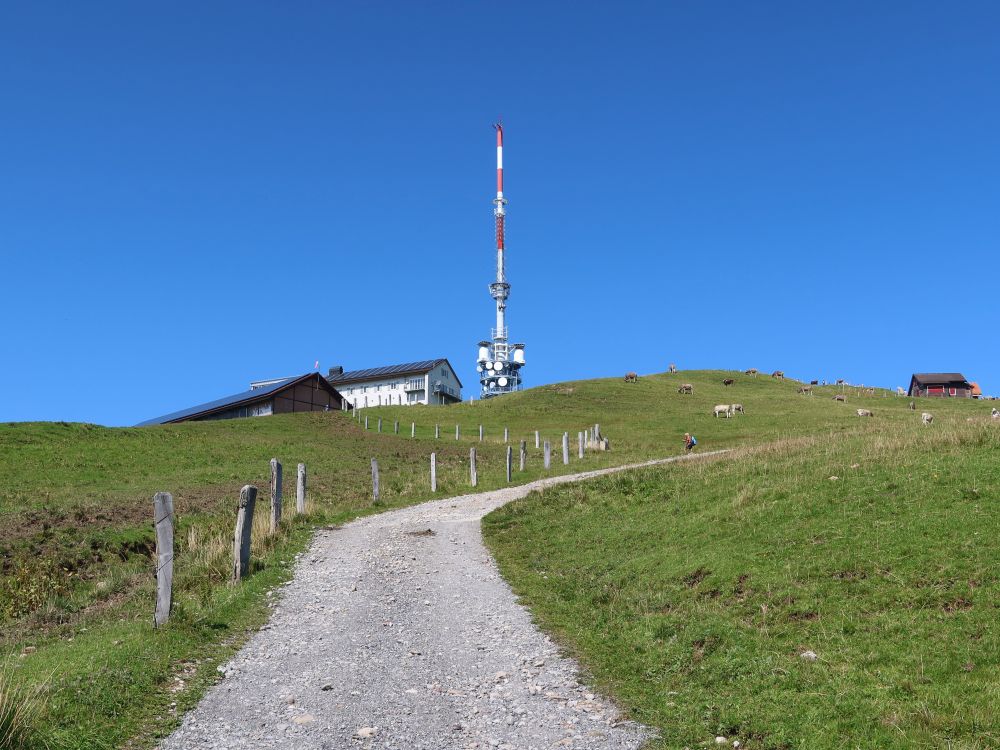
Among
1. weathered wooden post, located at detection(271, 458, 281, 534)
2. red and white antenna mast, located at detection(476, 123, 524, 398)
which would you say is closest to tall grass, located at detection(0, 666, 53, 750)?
weathered wooden post, located at detection(271, 458, 281, 534)

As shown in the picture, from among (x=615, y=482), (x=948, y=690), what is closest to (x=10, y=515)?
(x=615, y=482)

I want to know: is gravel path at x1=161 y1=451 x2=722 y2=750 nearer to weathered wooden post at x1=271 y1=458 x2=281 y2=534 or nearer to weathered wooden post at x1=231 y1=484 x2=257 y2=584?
weathered wooden post at x1=231 y1=484 x2=257 y2=584

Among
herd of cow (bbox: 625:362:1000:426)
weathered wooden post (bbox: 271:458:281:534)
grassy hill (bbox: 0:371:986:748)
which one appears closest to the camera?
grassy hill (bbox: 0:371:986:748)

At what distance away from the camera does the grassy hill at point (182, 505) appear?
1118 cm

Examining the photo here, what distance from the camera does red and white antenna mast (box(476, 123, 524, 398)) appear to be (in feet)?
487

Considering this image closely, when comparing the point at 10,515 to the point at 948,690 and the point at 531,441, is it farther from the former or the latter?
the point at 531,441

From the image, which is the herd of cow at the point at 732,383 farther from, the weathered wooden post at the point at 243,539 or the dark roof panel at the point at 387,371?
the weathered wooden post at the point at 243,539

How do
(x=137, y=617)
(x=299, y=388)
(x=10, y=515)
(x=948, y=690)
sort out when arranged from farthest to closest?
(x=299, y=388) → (x=10, y=515) → (x=137, y=617) → (x=948, y=690)

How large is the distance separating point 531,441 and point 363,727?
5633 cm

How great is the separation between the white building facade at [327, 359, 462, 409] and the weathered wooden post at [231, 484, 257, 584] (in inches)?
4005

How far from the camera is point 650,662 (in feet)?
38.7

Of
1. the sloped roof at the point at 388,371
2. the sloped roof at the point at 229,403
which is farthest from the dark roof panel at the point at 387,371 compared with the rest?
the sloped roof at the point at 229,403

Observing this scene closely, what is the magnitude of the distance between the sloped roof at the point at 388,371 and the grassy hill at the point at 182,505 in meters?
31.9

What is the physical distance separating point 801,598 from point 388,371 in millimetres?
118272
